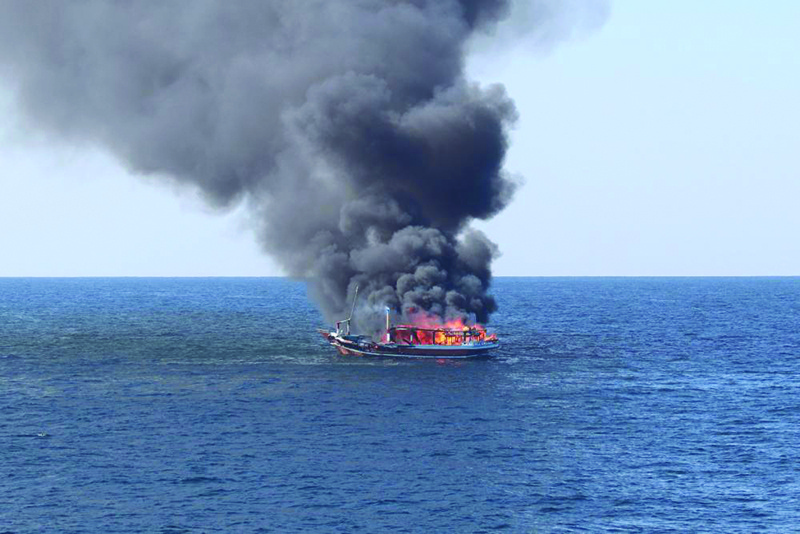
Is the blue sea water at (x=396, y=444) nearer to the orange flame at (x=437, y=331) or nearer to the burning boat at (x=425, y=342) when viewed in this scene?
the burning boat at (x=425, y=342)

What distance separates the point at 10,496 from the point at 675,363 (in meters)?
95.4

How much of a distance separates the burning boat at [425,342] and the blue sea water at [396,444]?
10.3ft

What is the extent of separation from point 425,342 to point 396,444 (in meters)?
55.7

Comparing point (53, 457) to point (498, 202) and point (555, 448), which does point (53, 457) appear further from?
point (498, 202)

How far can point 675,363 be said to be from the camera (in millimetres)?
136500

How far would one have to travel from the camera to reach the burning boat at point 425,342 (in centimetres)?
13350

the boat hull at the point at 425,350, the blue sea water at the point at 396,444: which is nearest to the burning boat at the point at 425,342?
the boat hull at the point at 425,350

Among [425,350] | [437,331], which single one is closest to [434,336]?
[437,331]

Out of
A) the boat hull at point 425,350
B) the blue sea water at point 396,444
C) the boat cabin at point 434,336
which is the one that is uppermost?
the boat cabin at point 434,336

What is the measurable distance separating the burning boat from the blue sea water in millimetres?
3143

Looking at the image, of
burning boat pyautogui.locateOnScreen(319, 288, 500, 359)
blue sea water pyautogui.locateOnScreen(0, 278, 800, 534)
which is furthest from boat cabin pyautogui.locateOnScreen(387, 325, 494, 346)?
blue sea water pyautogui.locateOnScreen(0, 278, 800, 534)

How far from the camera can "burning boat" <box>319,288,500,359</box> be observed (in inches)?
5256

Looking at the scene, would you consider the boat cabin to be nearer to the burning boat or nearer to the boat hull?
the burning boat

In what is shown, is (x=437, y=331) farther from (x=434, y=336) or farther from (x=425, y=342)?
(x=425, y=342)
